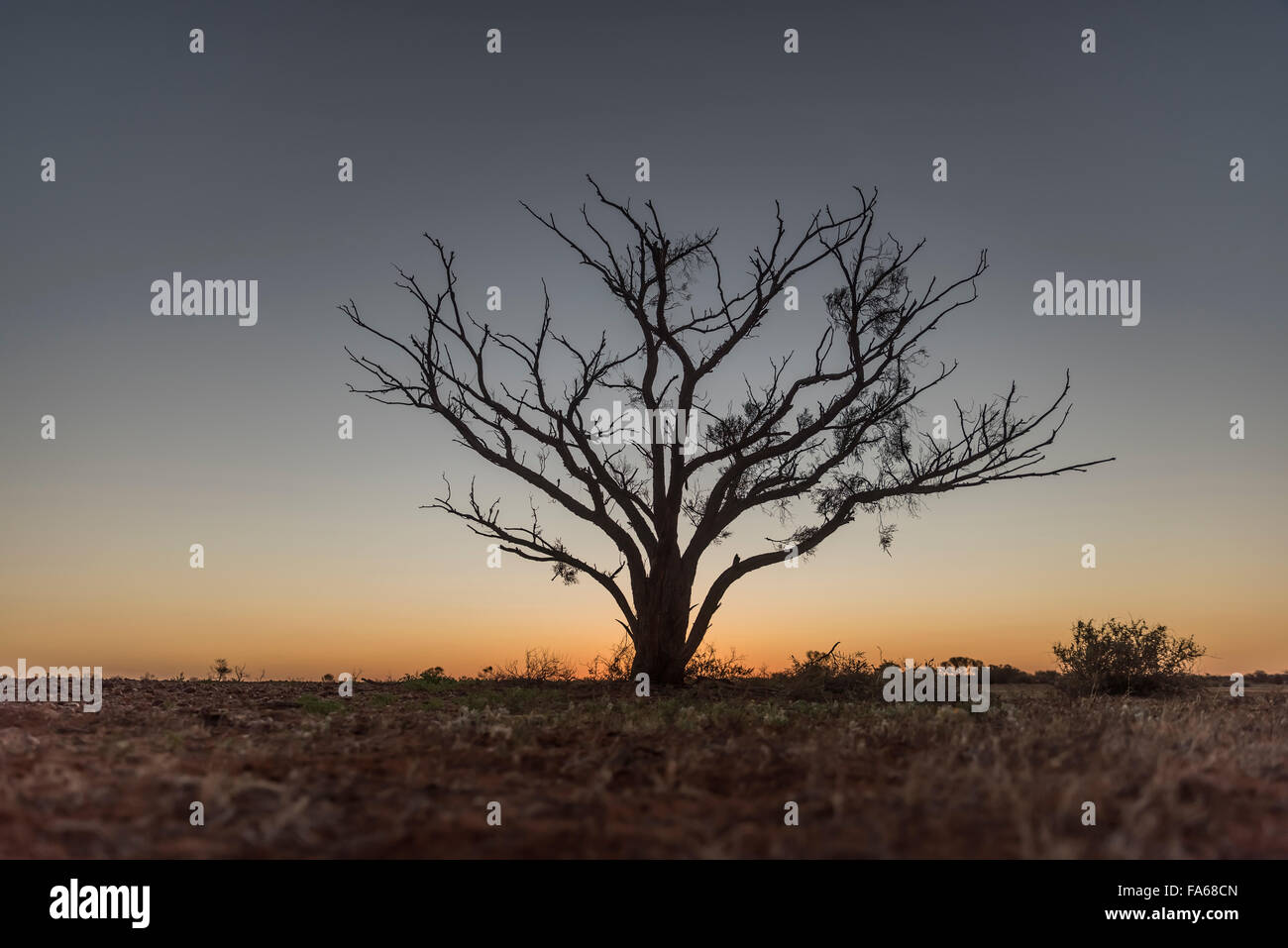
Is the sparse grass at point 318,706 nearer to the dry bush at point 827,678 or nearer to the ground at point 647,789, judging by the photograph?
the ground at point 647,789

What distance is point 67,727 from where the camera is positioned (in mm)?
8516

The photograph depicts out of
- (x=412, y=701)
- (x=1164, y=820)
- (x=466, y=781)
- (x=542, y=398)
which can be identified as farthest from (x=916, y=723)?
(x=542, y=398)

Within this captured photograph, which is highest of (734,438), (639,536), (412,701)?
(734,438)

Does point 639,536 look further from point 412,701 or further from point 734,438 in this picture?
point 412,701

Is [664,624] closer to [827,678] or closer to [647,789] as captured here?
[827,678]

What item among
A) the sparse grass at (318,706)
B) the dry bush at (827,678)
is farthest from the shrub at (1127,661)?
the sparse grass at (318,706)

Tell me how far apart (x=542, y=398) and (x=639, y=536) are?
3552 millimetres

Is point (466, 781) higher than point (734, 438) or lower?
lower

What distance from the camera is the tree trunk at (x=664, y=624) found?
55.7ft

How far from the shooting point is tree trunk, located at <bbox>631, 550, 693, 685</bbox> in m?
17.0

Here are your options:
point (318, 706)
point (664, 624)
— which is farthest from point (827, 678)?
point (318, 706)

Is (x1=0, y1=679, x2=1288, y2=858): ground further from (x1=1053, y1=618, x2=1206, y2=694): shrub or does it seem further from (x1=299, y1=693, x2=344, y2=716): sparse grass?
(x1=1053, y1=618, x2=1206, y2=694): shrub
